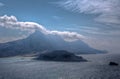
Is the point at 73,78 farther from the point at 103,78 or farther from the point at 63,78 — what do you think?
the point at 103,78

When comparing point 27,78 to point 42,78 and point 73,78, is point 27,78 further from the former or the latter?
point 73,78

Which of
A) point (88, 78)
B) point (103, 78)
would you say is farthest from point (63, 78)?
point (103, 78)

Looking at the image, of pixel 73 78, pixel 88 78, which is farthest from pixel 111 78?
pixel 73 78

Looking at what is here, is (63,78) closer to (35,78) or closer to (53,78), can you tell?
(53,78)

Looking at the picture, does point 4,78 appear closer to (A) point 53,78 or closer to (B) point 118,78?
(A) point 53,78

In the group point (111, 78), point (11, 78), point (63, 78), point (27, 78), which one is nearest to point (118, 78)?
point (111, 78)

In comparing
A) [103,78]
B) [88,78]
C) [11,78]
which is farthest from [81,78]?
[11,78]
